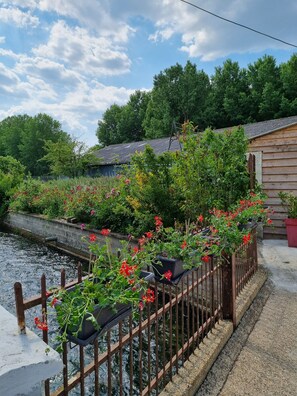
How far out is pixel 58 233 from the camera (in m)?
8.16

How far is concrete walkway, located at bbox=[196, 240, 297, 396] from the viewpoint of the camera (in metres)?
2.02

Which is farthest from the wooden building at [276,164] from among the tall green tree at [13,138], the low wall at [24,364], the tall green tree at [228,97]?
the tall green tree at [13,138]

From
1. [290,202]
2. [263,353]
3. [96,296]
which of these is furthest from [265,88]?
[96,296]

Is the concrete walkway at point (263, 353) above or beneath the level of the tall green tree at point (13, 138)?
beneath

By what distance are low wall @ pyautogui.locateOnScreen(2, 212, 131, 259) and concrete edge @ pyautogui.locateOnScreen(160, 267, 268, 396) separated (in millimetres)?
3211

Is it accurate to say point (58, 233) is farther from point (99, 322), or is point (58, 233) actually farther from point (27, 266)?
point (99, 322)

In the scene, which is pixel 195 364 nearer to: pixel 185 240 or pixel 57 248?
pixel 185 240

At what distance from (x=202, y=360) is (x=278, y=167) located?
502cm

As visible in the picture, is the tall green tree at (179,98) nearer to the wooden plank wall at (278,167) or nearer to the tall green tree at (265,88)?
the tall green tree at (265,88)

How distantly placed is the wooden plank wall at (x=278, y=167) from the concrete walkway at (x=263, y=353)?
8.86 feet

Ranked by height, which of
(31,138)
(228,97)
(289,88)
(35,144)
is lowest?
(35,144)

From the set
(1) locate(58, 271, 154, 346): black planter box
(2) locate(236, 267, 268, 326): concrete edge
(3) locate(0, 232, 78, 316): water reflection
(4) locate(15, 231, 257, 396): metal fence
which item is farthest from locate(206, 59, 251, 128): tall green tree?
(1) locate(58, 271, 154, 346): black planter box

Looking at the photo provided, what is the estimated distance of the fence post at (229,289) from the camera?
2.78 m

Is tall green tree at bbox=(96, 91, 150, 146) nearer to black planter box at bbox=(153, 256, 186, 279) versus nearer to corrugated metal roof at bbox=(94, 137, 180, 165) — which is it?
corrugated metal roof at bbox=(94, 137, 180, 165)
